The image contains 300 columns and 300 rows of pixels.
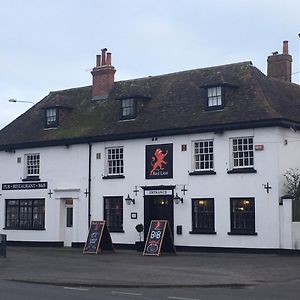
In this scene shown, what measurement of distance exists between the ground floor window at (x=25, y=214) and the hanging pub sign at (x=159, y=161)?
7.43m

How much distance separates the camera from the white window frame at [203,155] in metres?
32.1

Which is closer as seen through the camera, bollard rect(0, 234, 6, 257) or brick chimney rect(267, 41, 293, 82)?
bollard rect(0, 234, 6, 257)

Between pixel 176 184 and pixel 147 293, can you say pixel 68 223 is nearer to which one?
pixel 176 184

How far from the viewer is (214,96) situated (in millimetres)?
32875

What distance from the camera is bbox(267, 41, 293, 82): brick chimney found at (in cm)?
3725

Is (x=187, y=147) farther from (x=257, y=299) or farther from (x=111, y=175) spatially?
(x=257, y=299)

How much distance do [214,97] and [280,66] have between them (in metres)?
6.38

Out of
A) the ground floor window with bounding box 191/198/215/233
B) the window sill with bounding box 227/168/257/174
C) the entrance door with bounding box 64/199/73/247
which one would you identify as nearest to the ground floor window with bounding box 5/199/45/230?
the entrance door with bounding box 64/199/73/247

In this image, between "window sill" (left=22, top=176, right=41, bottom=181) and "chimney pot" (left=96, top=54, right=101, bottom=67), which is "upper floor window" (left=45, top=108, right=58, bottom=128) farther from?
"chimney pot" (left=96, top=54, right=101, bottom=67)

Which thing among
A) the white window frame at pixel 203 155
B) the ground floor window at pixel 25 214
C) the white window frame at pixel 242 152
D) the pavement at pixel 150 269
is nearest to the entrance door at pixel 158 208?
the white window frame at pixel 203 155

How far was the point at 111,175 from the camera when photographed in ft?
116

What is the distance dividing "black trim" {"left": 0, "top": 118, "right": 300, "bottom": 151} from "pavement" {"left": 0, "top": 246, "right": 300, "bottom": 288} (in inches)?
221

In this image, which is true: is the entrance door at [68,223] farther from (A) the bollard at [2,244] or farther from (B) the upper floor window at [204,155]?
(A) the bollard at [2,244]

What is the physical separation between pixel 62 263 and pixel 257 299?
39.8 ft
